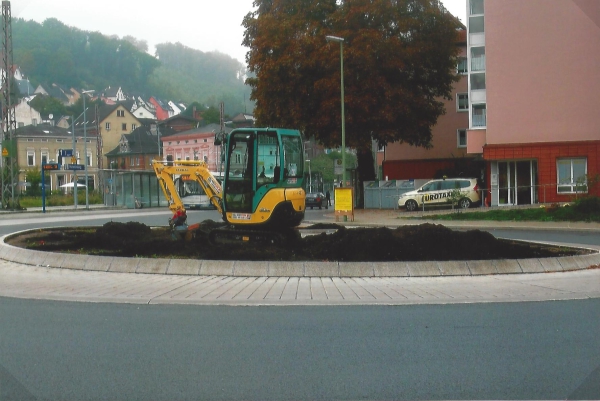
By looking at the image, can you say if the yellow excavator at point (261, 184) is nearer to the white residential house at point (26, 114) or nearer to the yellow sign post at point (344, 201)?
the yellow sign post at point (344, 201)

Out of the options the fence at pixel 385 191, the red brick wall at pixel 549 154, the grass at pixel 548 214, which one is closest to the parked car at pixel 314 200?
the fence at pixel 385 191

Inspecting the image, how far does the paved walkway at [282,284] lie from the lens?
10.8m

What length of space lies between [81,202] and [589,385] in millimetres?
61766

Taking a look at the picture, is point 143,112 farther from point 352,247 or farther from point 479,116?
point 352,247

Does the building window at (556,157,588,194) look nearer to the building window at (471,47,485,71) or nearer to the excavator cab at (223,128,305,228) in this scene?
the building window at (471,47,485,71)

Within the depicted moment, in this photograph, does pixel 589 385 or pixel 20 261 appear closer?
pixel 589 385

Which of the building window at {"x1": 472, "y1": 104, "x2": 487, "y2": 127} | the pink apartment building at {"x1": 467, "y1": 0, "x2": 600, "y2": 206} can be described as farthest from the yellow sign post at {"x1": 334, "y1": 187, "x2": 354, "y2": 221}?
the building window at {"x1": 472, "y1": 104, "x2": 487, "y2": 127}

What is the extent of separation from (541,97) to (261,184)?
27.3 m

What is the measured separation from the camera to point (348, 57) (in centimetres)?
4116

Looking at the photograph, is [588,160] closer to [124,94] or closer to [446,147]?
[446,147]

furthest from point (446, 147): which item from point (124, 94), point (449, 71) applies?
point (124, 94)

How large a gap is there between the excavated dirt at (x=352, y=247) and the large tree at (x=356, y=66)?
2586 cm

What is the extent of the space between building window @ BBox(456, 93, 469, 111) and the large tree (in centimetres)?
1168

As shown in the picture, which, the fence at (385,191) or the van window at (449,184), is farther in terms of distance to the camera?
the fence at (385,191)
